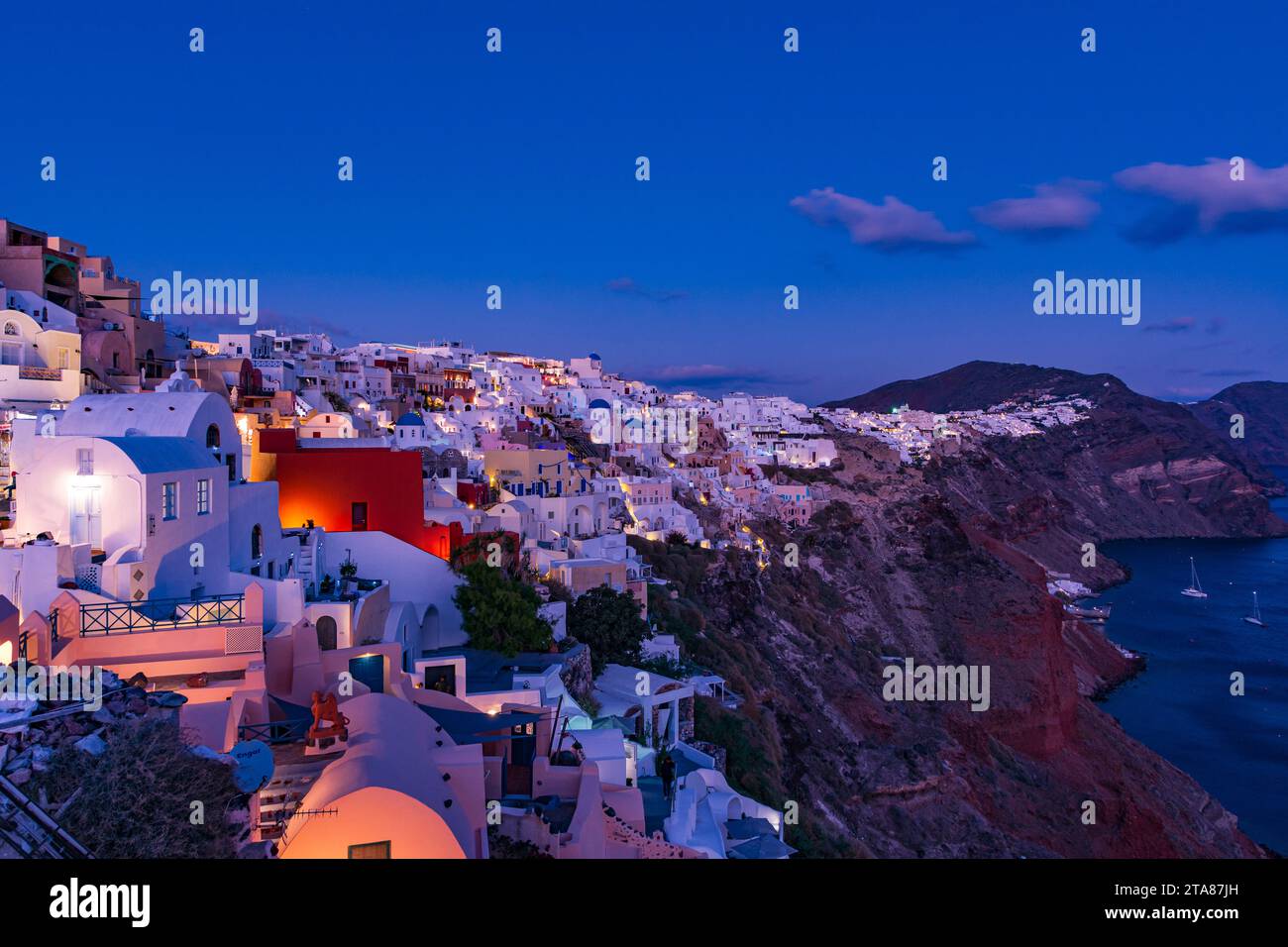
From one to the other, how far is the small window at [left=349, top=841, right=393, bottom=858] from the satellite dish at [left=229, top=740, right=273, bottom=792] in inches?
51.7

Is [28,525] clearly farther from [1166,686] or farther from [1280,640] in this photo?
[1280,640]

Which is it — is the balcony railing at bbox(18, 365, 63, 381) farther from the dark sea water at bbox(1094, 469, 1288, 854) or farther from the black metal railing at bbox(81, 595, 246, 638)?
the dark sea water at bbox(1094, 469, 1288, 854)

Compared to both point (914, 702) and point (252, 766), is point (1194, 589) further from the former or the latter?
point (252, 766)

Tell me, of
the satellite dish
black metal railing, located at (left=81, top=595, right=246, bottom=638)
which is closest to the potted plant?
black metal railing, located at (left=81, top=595, right=246, bottom=638)

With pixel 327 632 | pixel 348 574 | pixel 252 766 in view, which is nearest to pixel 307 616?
pixel 327 632

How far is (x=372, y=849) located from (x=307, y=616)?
26.1 ft

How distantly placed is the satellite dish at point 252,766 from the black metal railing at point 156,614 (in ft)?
13.3

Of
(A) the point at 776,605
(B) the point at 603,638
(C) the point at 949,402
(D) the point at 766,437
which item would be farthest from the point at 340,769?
(C) the point at 949,402

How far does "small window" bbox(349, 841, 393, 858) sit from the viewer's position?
6012 millimetres

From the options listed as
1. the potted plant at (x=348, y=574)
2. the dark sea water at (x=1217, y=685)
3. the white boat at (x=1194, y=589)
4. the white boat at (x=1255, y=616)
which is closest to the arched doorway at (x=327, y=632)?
the potted plant at (x=348, y=574)

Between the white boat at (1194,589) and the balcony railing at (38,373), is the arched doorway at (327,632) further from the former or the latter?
the white boat at (1194,589)

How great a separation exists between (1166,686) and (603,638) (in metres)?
40.3

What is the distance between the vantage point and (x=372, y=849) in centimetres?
604

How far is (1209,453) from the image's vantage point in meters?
123
